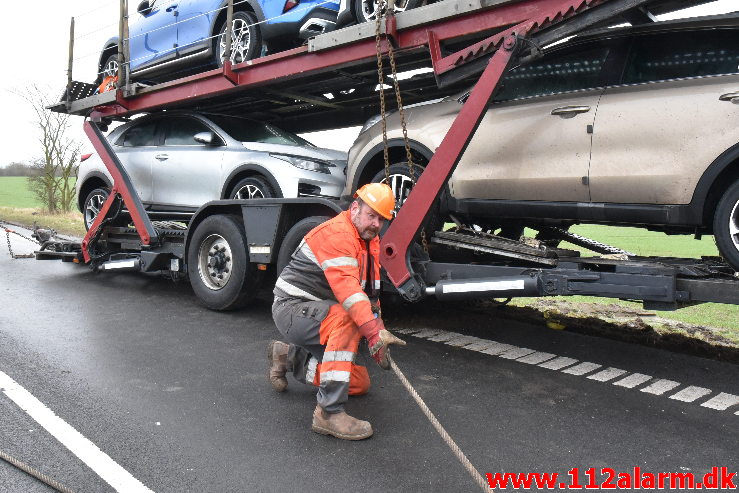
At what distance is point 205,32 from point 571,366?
17.0ft

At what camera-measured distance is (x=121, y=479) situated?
115 inches

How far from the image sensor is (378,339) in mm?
3287

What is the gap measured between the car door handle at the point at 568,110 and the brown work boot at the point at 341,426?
8.11 feet

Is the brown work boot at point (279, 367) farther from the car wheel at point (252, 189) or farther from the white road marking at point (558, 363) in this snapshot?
the car wheel at point (252, 189)

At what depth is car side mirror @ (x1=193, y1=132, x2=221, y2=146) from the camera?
714cm

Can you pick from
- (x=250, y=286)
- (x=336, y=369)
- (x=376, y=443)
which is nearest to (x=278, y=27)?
(x=250, y=286)

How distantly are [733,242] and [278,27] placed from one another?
4353 mm

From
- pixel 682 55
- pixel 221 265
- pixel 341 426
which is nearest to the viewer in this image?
pixel 341 426

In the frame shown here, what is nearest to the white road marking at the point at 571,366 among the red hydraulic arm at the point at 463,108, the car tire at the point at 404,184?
the red hydraulic arm at the point at 463,108

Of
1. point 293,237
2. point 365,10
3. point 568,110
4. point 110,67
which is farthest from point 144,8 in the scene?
point 568,110

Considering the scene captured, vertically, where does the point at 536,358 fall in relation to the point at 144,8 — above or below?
below

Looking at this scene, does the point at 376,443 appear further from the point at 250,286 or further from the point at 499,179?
the point at 250,286

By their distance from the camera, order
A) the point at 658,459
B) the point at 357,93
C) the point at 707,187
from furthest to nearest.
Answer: the point at 357,93, the point at 707,187, the point at 658,459

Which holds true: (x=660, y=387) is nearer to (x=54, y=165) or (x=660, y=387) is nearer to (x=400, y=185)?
(x=400, y=185)
